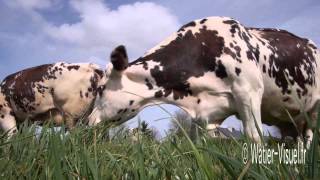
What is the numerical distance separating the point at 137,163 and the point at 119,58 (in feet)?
11.6

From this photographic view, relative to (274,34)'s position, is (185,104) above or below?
below

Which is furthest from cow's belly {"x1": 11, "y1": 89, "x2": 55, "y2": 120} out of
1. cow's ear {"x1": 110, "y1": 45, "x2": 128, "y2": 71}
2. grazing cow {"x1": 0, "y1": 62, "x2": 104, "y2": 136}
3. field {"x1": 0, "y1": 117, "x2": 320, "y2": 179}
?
field {"x1": 0, "y1": 117, "x2": 320, "y2": 179}

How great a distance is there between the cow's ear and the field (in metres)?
2.24

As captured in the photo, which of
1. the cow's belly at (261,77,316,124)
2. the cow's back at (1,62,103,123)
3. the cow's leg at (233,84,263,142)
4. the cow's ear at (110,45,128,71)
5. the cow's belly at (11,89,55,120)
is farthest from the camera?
Answer: the cow's belly at (11,89,55,120)

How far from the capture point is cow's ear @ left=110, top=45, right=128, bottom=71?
17.0ft

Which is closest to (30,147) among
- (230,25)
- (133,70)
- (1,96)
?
(133,70)

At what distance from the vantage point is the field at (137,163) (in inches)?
54.1

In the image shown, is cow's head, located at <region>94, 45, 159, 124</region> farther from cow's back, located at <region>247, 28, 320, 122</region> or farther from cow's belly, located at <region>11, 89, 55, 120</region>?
cow's belly, located at <region>11, 89, 55, 120</region>

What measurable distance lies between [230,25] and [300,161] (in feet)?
14.4

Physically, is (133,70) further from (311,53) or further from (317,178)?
(317,178)

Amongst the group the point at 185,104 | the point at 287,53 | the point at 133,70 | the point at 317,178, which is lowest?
the point at 317,178

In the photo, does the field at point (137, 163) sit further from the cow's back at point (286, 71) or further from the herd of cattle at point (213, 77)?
the cow's back at point (286, 71)

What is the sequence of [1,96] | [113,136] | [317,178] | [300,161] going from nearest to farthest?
[317,178] → [300,161] → [113,136] → [1,96]

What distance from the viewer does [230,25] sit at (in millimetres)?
5754
